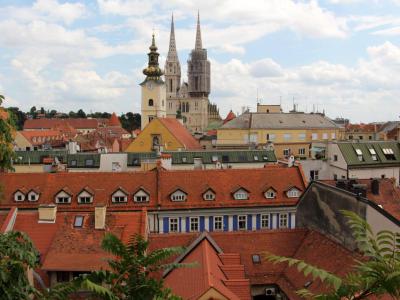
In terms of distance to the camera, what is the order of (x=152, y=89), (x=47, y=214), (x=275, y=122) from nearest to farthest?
(x=47, y=214) < (x=275, y=122) < (x=152, y=89)

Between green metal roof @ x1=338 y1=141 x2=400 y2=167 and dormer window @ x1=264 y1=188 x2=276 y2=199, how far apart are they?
13.3 metres

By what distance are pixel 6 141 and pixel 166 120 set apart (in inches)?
2203

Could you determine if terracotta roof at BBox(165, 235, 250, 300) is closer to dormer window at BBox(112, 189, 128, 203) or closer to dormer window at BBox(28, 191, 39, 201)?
dormer window at BBox(112, 189, 128, 203)

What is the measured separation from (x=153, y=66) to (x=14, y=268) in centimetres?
7951

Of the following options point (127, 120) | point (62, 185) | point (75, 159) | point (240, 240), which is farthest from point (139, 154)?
point (127, 120)

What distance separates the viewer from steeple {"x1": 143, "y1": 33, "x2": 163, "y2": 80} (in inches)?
3312

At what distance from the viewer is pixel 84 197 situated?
111 ft

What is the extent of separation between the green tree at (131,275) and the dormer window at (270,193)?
27964 millimetres

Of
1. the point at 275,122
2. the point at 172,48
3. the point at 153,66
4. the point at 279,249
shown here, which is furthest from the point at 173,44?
the point at 279,249

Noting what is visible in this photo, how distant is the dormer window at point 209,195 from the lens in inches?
1361

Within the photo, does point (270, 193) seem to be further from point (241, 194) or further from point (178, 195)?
point (178, 195)

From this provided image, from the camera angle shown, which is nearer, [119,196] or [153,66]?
[119,196]

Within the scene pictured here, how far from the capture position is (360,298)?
6.55 metres

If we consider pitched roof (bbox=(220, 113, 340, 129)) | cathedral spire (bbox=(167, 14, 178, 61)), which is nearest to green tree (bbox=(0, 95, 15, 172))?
pitched roof (bbox=(220, 113, 340, 129))
